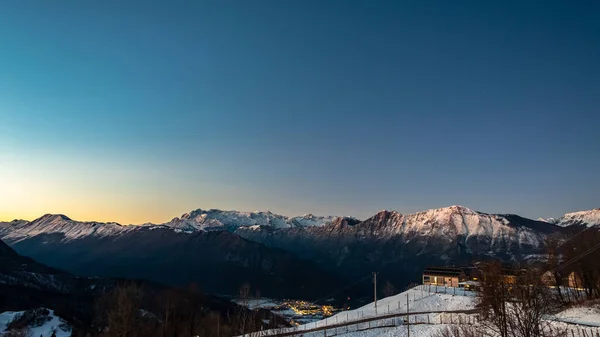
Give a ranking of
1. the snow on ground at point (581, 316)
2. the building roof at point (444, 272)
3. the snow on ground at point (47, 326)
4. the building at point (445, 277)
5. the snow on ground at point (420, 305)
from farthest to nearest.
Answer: the snow on ground at point (47, 326), the building roof at point (444, 272), the building at point (445, 277), the snow on ground at point (420, 305), the snow on ground at point (581, 316)

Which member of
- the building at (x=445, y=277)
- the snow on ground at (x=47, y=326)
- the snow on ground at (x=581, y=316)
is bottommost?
the snow on ground at (x=47, y=326)

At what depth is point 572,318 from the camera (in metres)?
44.7

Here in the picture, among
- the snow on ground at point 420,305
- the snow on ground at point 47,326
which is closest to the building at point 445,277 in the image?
the snow on ground at point 420,305

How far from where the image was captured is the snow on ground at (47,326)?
413ft

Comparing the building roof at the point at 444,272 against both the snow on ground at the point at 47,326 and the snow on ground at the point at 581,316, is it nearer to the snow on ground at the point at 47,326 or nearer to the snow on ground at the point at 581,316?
the snow on ground at the point at 581,316

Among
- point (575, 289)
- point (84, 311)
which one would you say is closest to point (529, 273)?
point (575, 289)

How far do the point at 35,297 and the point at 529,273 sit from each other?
21657cm

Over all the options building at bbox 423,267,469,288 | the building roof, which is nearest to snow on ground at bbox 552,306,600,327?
building at bbox 423,267,469,288

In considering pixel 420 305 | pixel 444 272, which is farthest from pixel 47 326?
pixel 444 272

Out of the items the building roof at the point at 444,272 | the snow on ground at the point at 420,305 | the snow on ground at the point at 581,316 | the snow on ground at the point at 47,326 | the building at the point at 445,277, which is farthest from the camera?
the snow on ground at the point at 47,326

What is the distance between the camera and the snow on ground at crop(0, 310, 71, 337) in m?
126

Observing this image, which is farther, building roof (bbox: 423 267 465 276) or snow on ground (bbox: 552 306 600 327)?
building roof (bbox: 423 267 465 276)

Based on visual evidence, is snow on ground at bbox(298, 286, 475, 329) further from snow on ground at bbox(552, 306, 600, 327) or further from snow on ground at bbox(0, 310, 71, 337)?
snow on ground at bbox(0, 310, 71, 337)

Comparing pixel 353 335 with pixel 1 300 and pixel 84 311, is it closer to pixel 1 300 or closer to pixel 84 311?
pixel 84 311
